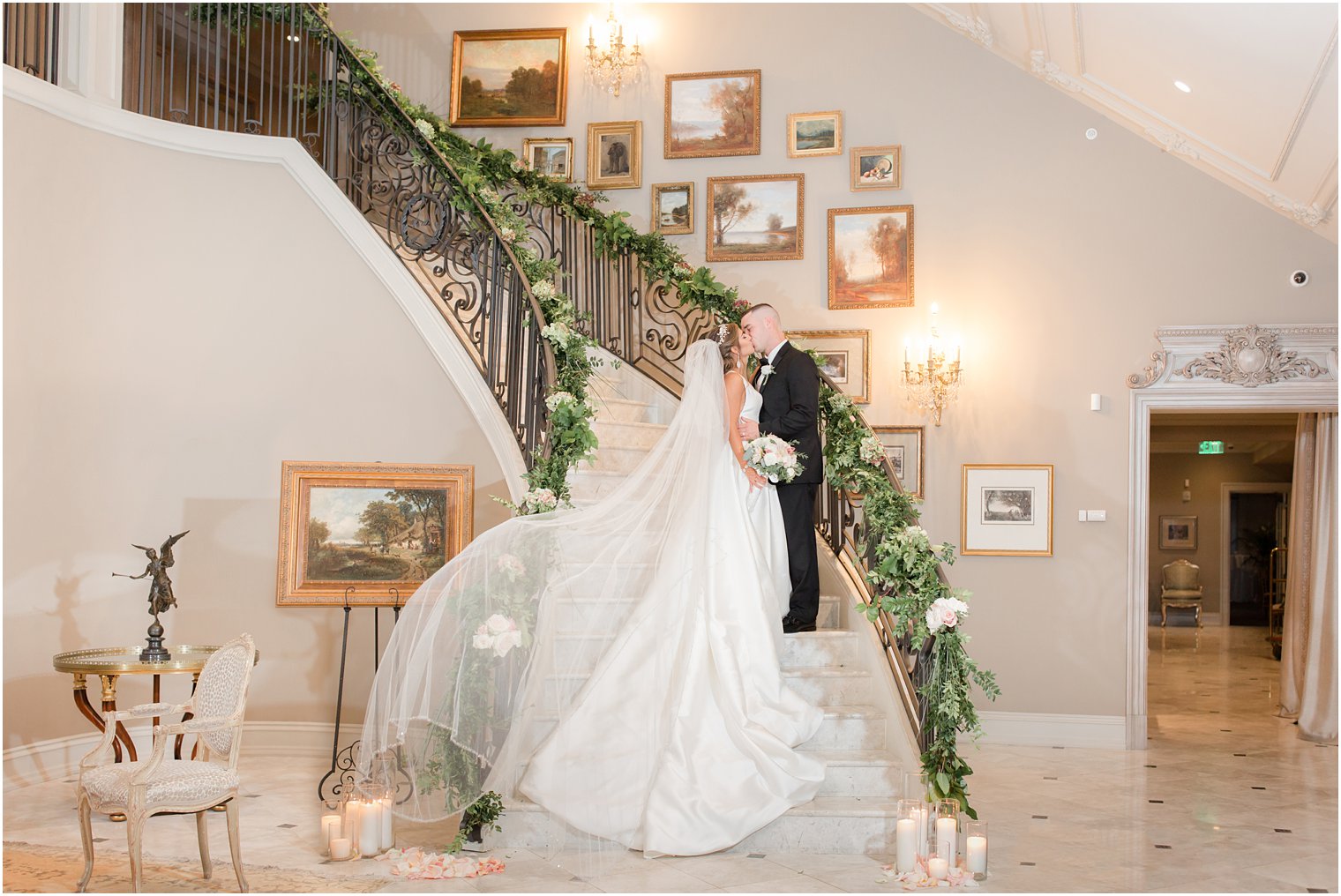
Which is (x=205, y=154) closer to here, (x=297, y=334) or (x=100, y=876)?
(x=297, y=334)

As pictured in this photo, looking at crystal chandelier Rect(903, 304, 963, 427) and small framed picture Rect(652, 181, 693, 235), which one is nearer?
crystal chandelier Rect(903, 304, 963, 427)

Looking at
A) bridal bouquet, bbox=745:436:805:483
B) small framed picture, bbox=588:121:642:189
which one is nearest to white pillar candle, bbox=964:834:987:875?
bridal bouquet, bbox=745:436:805:483

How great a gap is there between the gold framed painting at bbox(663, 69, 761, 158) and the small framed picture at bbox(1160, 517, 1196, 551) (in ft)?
45.2

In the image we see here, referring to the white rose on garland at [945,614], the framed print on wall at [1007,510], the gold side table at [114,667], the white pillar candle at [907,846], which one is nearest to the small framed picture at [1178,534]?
the framed print on wall at [1007,510]

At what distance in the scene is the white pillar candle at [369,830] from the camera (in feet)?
16.1

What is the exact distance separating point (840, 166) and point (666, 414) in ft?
8.68

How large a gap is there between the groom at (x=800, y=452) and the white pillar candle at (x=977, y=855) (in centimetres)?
155

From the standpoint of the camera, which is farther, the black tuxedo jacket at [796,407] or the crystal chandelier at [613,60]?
the crystal chandelier at [613,60]

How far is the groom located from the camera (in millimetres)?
5906

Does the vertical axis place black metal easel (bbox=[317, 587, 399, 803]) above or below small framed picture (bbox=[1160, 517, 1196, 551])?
below

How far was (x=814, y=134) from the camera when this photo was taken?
9.16 meters

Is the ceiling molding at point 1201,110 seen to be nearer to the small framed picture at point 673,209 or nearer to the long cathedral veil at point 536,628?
the small framed picture at point 673,209

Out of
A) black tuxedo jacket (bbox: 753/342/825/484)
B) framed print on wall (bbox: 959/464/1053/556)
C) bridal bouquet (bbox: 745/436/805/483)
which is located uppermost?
black tuxedo jacket (bbox: 753/342/825/484)

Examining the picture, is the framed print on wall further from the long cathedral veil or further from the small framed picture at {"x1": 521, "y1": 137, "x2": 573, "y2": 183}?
the small framed picture at {"x1": 521, "y1": 137, "x2": 573, "y2": 183}
